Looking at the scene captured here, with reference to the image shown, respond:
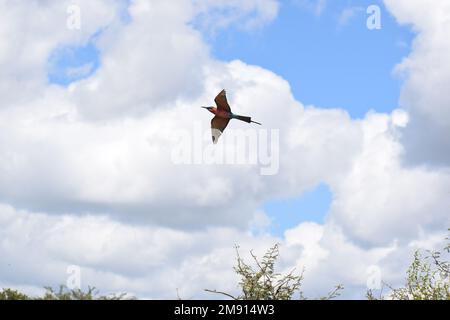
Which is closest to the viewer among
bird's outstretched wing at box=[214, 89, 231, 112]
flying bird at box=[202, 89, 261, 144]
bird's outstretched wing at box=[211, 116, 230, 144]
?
bird's outstretched wing at box=[214, 89, 231, 112]

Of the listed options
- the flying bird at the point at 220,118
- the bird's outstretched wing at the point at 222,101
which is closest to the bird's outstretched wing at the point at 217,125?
the flying bird at the point at 220,118

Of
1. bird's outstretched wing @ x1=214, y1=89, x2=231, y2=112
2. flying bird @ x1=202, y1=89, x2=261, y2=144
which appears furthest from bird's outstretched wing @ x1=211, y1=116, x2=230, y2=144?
bird's outstretched wing @ x1=214, y1=89, x2=231, y2=112

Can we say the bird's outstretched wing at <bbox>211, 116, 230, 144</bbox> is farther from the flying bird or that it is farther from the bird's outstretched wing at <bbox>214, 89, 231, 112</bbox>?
the bird's outstretched wing at <bbox>214, 89, 231, 112</bbox>

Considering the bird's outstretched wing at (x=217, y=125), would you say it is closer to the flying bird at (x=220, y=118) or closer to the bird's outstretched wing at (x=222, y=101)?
the flying bird at (x=220, y=118)

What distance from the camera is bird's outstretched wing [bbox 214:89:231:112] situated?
42213mm

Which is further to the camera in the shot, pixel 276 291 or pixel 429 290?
pixel 429 290

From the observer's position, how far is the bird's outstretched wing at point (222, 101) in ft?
138

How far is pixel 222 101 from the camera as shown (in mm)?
43125

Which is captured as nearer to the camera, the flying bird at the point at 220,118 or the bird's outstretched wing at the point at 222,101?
the bird's outstretched wing at the point at 222,101

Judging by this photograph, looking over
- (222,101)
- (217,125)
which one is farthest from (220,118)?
(222,101)
